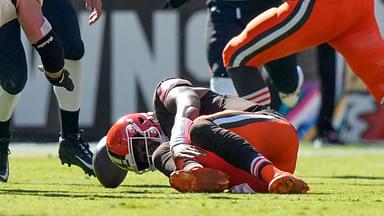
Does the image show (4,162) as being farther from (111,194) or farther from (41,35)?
(111,194)

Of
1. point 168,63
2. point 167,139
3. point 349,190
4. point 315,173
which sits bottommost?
point 168,63

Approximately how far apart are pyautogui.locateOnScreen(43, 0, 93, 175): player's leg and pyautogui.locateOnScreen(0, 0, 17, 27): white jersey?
0.80m

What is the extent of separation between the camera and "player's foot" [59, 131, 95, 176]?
7023mm

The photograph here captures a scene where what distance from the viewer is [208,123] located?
17.9 ft

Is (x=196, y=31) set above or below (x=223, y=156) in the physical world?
below

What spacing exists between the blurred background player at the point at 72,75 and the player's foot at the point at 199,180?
4.43 ft

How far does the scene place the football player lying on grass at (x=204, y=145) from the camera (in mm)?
5324

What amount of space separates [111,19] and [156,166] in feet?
22.9

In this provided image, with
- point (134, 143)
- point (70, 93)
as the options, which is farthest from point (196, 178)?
point (70, 93)

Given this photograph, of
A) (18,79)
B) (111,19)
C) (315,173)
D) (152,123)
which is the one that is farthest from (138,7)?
(152,123)

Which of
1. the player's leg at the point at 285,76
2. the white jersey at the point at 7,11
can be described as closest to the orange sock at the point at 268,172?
the white jersey at the point at 7,11

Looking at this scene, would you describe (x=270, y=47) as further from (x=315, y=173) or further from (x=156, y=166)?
(x=315, y=173)

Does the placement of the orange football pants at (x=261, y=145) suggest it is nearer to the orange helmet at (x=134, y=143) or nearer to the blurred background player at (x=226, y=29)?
the orange helmet at (x=134, y=143)

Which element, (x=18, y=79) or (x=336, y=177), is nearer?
(x=18, y=79)
